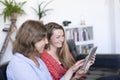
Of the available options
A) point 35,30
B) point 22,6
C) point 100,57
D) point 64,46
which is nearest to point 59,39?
point 64,46

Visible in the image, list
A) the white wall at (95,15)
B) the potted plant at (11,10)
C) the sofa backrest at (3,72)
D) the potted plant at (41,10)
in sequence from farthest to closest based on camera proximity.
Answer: the white wall at (95,15) < the potted plant at (41,10) < the potted plant at (11,10) < the sofa backrest at (3,72)

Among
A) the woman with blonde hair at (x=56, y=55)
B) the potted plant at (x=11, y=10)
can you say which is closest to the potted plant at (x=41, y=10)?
the potted plant at (x=11, y=10)

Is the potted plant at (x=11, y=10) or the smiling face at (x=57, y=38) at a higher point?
the potted plant at (x=11, y=10)

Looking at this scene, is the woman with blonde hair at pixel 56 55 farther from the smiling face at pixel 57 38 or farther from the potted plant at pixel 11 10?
the potted plant at pixel 11 10

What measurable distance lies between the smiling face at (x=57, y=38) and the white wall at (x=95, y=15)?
2.04 meters

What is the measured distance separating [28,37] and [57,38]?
62 centimetres

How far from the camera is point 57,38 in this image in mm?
2125

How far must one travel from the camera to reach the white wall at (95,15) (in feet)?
13.9

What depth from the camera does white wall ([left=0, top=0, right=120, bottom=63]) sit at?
4223mm

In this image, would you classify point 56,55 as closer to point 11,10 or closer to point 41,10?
point 11,10

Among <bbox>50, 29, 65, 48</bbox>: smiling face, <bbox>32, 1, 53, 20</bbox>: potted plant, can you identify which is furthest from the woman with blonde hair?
<bbox>32, 1, 53, 20</bbox>: potted plant

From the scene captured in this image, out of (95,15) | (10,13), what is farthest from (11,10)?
(95,15)

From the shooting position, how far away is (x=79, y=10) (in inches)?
172

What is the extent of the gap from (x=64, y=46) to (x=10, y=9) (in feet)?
5.63
